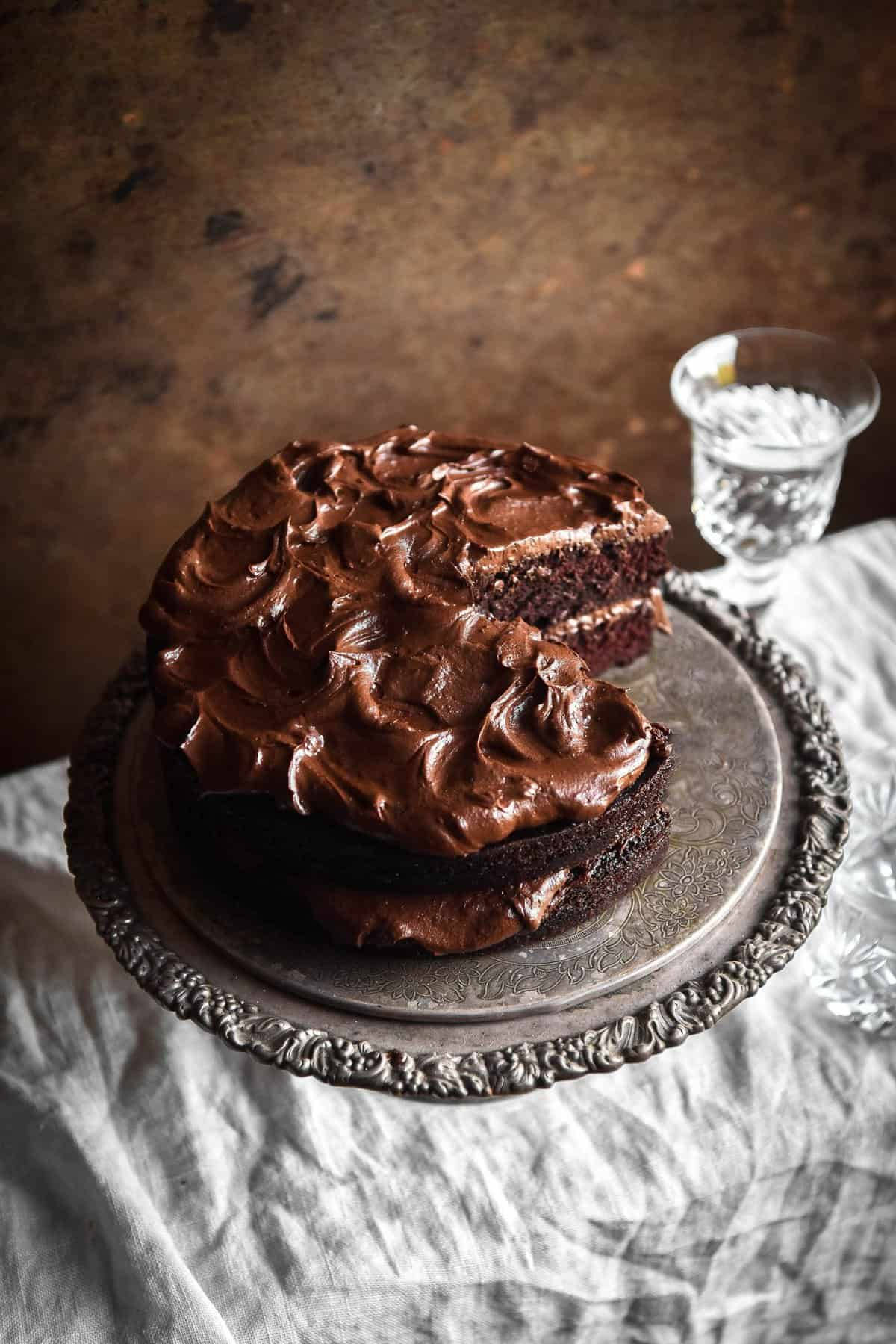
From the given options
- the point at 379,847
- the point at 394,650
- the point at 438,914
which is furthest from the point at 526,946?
the point at 394,650

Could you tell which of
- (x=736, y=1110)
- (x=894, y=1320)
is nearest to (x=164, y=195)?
(x=736, y=1110)

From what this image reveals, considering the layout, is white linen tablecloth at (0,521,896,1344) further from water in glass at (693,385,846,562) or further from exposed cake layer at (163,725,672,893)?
water in glass at (693,385,846,562)

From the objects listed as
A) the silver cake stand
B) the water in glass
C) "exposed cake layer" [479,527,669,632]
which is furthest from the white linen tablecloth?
the water in glass

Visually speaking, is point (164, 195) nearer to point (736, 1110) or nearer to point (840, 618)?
point (840, 618)

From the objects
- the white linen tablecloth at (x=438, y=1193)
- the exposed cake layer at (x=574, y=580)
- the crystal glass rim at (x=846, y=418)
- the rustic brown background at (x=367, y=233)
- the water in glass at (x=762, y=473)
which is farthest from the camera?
the water in glass at (x=762, y=473)

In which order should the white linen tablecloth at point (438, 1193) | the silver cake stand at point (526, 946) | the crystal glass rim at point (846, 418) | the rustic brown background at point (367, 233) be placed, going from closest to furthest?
the silver cake stand at point (526, 946) < the white linen tablecloth at point (438, 1193) < the rustic brown background at point (367, 233) < the crystal glass rim at point (846, 418)

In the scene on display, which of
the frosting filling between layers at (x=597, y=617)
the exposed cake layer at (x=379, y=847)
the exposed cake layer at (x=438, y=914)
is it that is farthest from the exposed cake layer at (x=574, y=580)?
the exposed cake layer at (x=438, y=914)

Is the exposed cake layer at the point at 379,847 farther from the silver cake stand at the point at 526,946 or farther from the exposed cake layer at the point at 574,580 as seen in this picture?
the exposed cake layer at the point at 574,580

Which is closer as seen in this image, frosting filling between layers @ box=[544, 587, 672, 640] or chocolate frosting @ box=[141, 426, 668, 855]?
chocolate frosting @ box=[141, 426, 668, 855]
